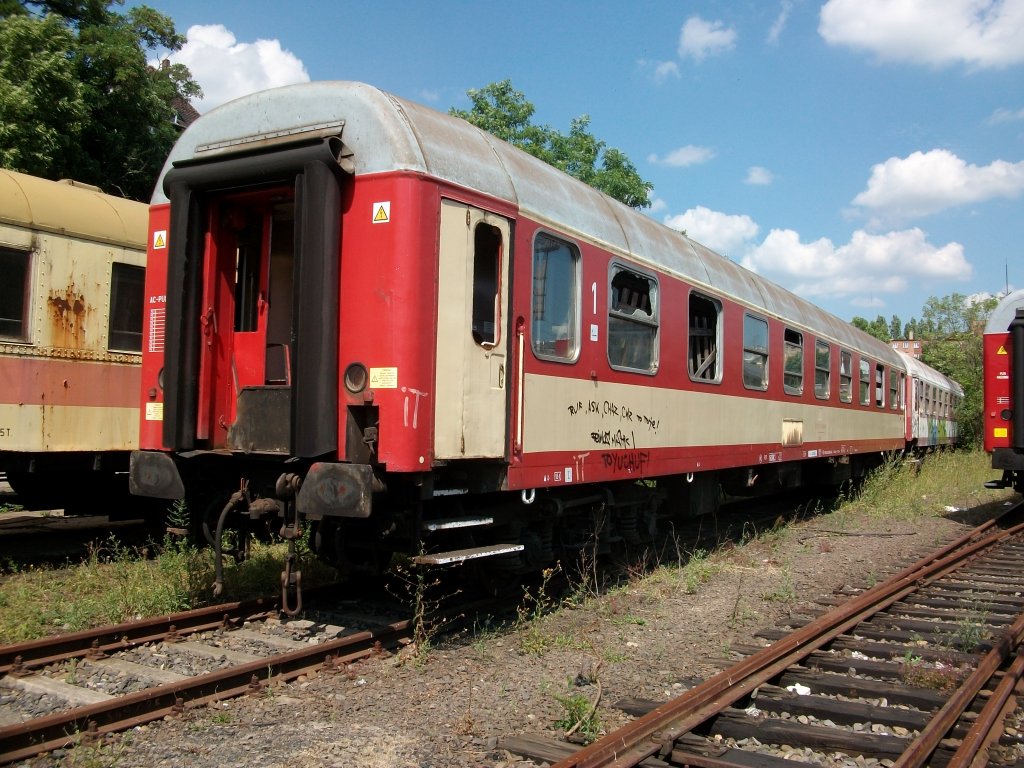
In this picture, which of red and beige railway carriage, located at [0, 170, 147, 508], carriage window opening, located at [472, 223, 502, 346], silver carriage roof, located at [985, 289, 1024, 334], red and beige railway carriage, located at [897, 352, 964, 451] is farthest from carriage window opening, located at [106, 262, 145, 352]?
red and beige railway carriage, located at [897, 352, 964, 451]

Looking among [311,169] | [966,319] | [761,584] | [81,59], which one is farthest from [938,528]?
[966,319]

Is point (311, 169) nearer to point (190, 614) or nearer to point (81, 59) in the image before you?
point (190, 614)

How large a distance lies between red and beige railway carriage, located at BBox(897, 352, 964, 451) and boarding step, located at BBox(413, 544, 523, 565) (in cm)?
1632

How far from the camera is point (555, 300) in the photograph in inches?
246

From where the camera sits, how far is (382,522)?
5.24m

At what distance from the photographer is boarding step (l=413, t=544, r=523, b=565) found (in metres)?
5.02

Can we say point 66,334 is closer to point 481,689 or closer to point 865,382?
point 481,689

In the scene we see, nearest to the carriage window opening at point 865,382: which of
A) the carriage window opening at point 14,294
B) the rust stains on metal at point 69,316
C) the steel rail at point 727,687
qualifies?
the steel rail at point 727,687

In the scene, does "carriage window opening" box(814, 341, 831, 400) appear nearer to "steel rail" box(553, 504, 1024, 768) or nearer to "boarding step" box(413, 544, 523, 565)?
"steel rail" box(553, 504, 1024, 768)

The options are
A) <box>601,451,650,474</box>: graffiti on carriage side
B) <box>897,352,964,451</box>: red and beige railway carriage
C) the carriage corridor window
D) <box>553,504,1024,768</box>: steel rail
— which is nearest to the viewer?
<box>553,504,1024,768</box>: steel rail

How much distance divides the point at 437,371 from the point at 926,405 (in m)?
20.7

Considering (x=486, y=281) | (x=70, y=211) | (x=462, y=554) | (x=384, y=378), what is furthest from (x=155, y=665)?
(x=70, y=211)

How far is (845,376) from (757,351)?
4.88m

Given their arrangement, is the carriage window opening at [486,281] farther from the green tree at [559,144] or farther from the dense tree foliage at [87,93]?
the green tree at [559,144]
